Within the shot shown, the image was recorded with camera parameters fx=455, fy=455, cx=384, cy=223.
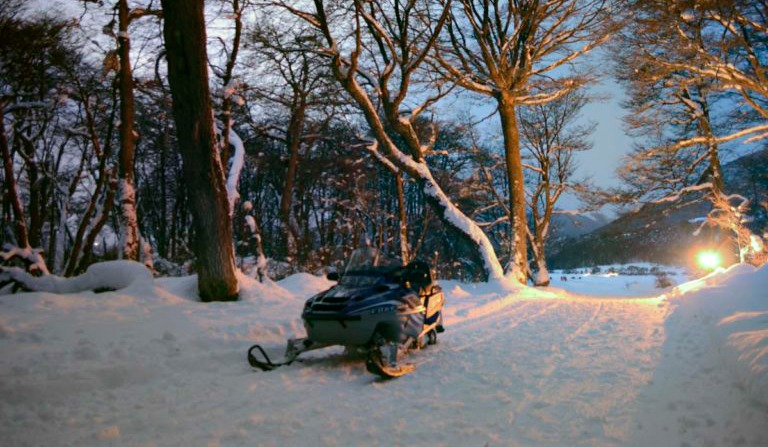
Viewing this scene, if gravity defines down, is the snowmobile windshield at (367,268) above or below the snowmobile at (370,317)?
above

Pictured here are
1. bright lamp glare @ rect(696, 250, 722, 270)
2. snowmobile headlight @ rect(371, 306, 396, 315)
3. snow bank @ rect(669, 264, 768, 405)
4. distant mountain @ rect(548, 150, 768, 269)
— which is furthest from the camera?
distant mountain @ rect(548, 150, 768, 269)

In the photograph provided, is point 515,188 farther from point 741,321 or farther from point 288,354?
point 288,354

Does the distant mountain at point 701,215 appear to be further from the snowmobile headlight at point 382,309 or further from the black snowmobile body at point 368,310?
the snowmobile headlight at point 382,309

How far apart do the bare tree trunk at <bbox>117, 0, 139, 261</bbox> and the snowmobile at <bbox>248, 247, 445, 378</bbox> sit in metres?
7.05

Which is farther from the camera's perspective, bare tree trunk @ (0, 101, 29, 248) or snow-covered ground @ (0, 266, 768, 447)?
bare tree trunk @ (0, 101, 29, 248)

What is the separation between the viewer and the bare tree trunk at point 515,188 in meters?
15.9

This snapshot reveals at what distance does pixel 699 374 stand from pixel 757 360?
660 millimetres

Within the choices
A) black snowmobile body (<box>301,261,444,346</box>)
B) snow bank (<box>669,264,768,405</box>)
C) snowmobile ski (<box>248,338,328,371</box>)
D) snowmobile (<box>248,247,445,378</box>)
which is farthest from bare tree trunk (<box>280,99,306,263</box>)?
snow bank (<box>669,264,768,405</box>)

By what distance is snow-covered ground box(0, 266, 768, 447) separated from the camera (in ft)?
10.9

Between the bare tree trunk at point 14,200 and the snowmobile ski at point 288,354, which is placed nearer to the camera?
the snowmobile ski at point 288,354

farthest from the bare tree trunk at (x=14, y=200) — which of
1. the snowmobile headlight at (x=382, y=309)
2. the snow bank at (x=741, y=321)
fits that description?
the snow bank at (x=741, y=321)

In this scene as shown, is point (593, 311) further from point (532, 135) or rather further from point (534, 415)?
point (532, 135)

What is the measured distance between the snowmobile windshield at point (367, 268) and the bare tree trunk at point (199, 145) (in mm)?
3359

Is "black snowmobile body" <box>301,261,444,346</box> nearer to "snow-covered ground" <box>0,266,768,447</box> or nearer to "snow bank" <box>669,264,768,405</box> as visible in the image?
"snow-covered ground" <box>0,266,768,447</box>
